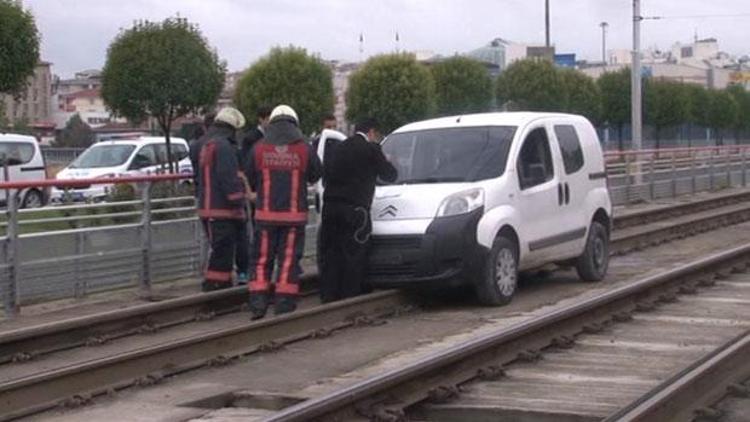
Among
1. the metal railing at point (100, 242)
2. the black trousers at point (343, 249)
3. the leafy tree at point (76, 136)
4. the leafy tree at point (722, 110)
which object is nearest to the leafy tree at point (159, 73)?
the metal railing at point (100, 242)

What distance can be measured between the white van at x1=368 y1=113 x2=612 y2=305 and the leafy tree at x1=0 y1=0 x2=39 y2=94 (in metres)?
19.3

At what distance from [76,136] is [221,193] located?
73.0 m

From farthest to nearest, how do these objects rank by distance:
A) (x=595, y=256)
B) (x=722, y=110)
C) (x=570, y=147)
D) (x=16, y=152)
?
(x=722, y=110)
(x=16, y=152)
(x=595, y=256)
(x=570, y=147)

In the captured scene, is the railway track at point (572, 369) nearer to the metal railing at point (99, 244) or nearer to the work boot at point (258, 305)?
the work boot at point (258, 305)

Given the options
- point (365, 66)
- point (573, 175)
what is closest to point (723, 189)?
point (365, 66)

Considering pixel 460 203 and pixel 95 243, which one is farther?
pixel 95 243

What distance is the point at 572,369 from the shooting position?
33.7 ft

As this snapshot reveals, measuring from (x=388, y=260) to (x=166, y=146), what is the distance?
19.9 m

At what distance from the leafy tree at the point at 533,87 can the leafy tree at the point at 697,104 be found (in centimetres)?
1915

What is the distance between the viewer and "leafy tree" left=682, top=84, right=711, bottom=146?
70750 millimetres

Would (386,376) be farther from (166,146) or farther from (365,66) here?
(365,66)

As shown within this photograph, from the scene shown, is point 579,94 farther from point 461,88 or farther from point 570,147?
point 570,147

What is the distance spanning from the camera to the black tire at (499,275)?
44.0ft

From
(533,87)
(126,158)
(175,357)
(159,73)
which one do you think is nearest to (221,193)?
(175,357)
